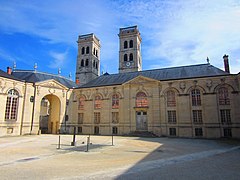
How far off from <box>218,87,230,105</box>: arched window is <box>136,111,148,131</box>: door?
31.7ft

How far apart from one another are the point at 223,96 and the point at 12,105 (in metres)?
27.2

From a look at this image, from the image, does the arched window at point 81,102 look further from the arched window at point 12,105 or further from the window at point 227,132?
the window at point 227,132

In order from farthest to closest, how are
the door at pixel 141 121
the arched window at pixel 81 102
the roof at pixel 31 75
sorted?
the arched window at pixel 81 102 → the roof at pixel 31 75 → the door at pixel 141 121

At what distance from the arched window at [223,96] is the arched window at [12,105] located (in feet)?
87.1

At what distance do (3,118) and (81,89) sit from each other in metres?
11.7

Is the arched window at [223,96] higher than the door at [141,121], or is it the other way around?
the arched window at [223,96]

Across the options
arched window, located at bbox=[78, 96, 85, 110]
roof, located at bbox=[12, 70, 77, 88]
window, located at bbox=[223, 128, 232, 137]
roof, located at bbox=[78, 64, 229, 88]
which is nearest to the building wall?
window, located at bbox=[223, 128, 232, 137]

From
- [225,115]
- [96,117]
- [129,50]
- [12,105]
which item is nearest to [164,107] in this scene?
[225,115]

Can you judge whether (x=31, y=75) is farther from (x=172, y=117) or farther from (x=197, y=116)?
(x=197, y=116)

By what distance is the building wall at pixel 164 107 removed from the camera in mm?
21016

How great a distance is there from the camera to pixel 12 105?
913 inches

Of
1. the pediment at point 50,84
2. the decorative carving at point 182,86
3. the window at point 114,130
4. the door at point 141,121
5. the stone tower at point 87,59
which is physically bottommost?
the window at point 114,130

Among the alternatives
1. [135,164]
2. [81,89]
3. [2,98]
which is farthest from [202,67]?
[2,98]

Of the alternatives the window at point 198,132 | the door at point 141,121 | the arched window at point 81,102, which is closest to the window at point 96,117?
the arched window at point 81,102
